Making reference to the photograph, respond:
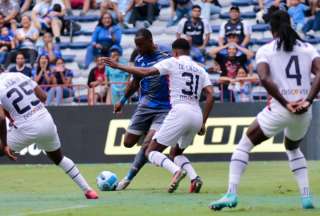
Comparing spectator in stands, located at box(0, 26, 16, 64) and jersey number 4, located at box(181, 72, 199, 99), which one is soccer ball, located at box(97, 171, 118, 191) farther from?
spectator in stands, located at box(0, 26, 16, 64)

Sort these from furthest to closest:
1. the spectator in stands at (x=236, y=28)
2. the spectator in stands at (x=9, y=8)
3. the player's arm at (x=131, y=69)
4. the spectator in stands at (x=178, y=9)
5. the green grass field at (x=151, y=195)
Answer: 1. the spectator in stands at (x=9, y=8)
2. the spectator in stands at (x=178, y=9)
3. the spectator in stands at (x=236, y=28)
4. the player's arm at (x=131, y=69)
5. the green grass field at (x=151, y=195)

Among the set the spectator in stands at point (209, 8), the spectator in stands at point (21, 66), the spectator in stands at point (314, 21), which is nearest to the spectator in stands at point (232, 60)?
the spectator in stands at point (314, 21)

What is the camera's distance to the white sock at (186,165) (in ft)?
51.5

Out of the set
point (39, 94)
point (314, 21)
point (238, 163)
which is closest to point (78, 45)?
point (314, 21)

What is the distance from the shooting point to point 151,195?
15.2m

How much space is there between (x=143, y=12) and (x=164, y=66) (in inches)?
581

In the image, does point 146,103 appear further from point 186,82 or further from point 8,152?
point 8,152

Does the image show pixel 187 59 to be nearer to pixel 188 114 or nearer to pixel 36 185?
pixel 188 114

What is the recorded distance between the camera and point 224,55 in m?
25.6

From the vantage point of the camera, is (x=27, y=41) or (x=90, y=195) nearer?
(x=90, y=195)

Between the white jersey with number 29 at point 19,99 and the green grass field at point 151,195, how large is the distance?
1224 millimetres

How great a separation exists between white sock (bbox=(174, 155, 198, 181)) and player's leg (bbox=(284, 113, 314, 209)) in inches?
126

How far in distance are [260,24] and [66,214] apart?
1656 cm

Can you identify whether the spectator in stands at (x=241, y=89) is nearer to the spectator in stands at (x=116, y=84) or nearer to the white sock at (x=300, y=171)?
the spectator in stands at (x=116, y=84)
